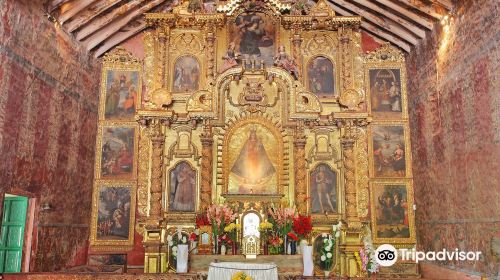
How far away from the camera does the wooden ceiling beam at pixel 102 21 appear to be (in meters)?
11.4

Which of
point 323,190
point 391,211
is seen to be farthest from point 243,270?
point 391,211

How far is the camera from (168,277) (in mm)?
7574

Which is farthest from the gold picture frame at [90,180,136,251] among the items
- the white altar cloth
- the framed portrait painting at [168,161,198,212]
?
the white altar cloth

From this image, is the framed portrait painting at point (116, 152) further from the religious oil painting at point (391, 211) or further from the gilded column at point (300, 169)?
the religious oil painting at point (391, 211)

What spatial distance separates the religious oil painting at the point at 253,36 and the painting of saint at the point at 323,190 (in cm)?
342

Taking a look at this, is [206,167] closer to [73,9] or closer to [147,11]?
[147,11]

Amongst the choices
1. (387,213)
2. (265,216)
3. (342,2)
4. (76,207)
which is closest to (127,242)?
(76,207)

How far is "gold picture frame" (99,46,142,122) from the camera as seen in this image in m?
12.3

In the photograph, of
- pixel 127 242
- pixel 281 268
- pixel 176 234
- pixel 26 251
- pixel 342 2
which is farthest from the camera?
pixel 342 2

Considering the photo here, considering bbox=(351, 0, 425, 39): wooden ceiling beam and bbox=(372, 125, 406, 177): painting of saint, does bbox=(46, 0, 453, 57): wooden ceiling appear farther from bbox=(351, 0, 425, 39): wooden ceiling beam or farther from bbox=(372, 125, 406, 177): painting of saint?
bbox=(372, 125, 406, 177): painting of saint

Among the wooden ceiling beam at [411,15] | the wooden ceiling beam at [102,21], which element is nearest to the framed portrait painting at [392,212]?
the wooden ceiling beam at [411,15]

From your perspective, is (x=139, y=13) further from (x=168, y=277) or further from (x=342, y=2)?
(x=168, y=277)

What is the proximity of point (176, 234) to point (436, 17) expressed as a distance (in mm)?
7771

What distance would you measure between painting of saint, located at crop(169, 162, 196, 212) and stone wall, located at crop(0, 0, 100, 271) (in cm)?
212
